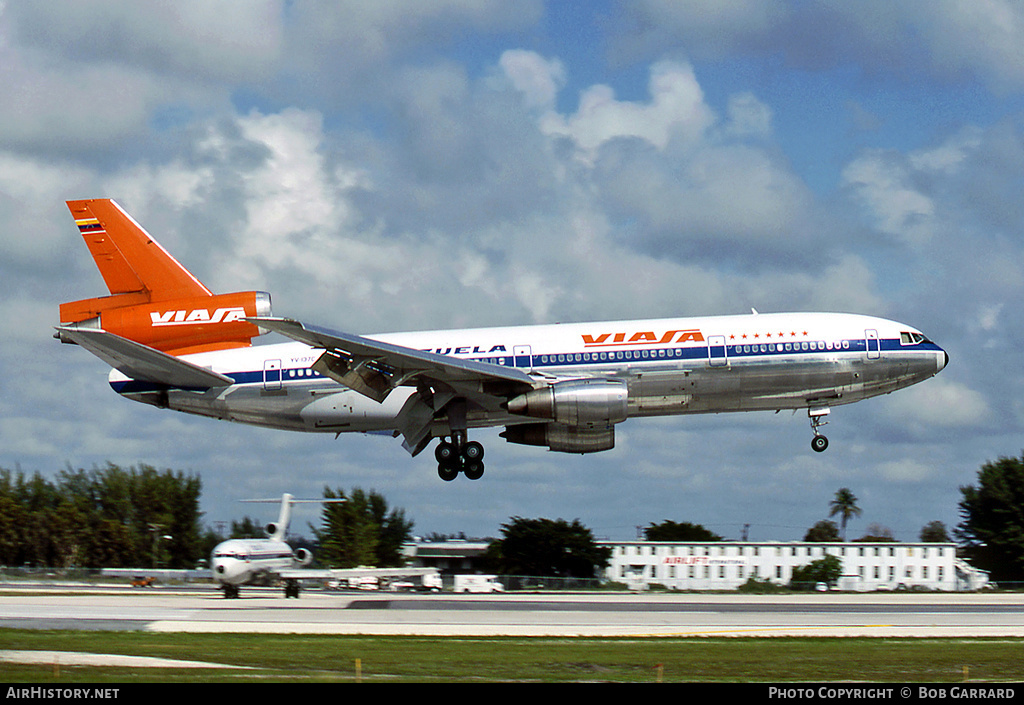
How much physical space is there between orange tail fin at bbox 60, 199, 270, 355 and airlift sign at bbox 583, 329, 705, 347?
486 inches

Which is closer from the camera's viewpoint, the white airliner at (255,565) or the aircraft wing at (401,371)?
the aircraft wing at (401,371)

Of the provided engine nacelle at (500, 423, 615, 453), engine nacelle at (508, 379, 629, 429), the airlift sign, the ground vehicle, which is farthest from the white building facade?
engine nacelle at (508, 379, 629, 429)

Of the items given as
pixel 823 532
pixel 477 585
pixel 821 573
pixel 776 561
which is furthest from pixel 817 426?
pixel 823 532

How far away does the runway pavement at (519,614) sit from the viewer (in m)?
33.6

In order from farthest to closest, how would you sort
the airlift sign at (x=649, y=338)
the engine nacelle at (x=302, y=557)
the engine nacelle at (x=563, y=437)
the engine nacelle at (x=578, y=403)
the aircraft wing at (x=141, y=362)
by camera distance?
1. the engine nacelle at (x=302, y=557)
2. the engine nacelle at (x=563, y=437)
3. the airlift sign at (x=649, y=338)
4. the aircraft wing at (x=141, y=362)
5. the engine nacelle at (x=578, y=403)

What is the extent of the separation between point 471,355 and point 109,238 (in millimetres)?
15021

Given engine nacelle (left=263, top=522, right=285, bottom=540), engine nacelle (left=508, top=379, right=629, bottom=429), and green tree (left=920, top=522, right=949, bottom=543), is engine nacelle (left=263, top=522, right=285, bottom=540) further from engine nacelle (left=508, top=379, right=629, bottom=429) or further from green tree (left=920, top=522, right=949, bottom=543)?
green tree (left=920, top=522, right=949, bottom=543)

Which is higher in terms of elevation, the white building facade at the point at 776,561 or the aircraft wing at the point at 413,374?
the aircraft wing at the point at 413,374

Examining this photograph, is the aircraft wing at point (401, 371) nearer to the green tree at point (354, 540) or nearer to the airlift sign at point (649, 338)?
→ the airlift sign at point (649, 338)

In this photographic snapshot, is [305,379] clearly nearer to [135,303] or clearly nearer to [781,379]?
[135,303]

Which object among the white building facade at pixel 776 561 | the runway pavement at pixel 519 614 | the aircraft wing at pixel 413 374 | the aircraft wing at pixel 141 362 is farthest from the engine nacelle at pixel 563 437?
the white building facade at pixel 776 561

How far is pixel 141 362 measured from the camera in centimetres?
4106

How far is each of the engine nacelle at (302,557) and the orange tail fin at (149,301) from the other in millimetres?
14510
